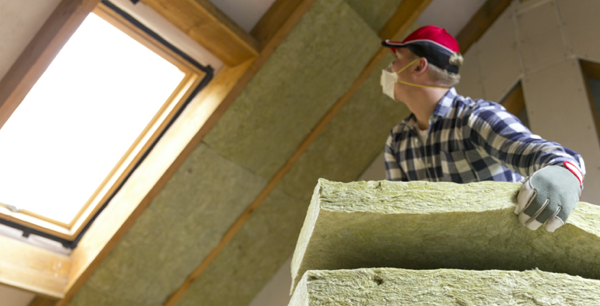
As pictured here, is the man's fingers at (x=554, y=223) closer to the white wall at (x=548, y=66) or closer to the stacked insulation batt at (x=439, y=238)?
the stacked insulation batt at (x=439, y=238)

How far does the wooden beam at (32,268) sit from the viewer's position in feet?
7.78

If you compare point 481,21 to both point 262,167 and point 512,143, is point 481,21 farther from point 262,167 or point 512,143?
point 512,143

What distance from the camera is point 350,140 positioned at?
3.25 m

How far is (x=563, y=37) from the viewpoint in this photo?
2822 millimetres

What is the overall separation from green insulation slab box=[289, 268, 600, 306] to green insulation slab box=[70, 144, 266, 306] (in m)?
1.97

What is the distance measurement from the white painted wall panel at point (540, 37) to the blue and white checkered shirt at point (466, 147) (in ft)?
4.58

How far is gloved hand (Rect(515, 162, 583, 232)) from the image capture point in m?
0.80

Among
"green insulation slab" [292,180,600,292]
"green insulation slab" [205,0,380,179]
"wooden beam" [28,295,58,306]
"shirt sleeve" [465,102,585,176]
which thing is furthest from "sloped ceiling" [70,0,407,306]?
"green insulation slab" [292,180,600,292]

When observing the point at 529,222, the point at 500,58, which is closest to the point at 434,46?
the point at 529,222

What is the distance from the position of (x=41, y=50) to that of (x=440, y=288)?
1.79 meters

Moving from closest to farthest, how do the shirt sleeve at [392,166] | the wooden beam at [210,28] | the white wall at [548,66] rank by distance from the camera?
the shirt sleeve at [392,166] → the wooden beam at [210,28] → the white wall at [548,66]

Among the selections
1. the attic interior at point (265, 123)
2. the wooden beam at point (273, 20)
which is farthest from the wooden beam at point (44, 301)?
the wooden beam at point (273, 20)

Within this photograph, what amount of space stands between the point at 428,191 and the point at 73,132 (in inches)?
88.0

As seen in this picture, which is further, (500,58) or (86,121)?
(500,58)
